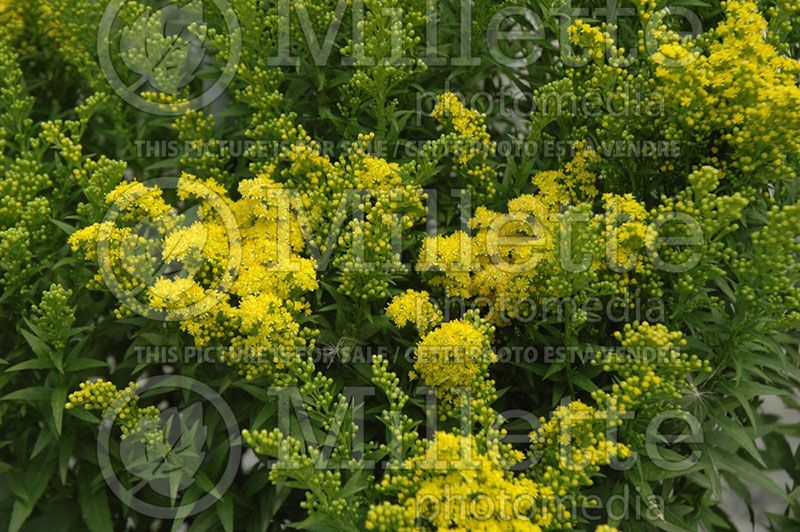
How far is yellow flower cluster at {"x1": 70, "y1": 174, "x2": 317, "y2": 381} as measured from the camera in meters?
2.54

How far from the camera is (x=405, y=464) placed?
226 centimetres

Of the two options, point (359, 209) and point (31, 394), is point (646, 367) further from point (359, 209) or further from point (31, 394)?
point (31, 394)

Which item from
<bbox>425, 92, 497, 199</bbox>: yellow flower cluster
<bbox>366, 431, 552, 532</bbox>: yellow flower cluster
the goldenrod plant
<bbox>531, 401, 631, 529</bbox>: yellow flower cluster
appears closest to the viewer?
<bbox>366, 431, 552, 532</bbox>: yellow flower cluster

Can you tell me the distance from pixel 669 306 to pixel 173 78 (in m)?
1.96

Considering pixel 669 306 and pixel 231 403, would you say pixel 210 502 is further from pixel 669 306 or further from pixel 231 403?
pixel 669 306

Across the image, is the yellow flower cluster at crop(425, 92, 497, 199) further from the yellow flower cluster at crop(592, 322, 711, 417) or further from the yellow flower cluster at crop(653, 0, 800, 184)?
the yellow flower cluster at crop(592, 322, 711, 417)

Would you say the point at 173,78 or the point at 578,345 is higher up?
the point at 173,78

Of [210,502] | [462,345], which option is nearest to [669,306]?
[462,345]

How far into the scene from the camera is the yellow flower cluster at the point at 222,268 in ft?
8.33

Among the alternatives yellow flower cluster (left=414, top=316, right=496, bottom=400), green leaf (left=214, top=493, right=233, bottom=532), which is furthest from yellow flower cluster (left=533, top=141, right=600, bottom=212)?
green leaf (left=214, top=493, right=233, bottom=532)

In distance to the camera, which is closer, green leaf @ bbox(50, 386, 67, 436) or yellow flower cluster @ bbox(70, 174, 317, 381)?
yellow flower cluster @ bbox(70, 174, 317, 381)

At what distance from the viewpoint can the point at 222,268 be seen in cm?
267

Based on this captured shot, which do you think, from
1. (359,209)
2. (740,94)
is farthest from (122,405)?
(740,94)

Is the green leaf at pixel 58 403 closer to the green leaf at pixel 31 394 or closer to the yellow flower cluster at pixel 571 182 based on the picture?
the green leaf at pixel 31 394
